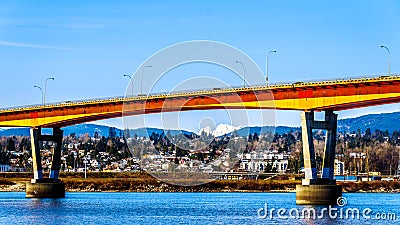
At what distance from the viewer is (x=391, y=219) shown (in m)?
90.6

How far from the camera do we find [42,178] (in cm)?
13838

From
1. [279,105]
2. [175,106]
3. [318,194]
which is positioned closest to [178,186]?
[175,106]

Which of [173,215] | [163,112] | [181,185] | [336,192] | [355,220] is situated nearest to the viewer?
[355,220]

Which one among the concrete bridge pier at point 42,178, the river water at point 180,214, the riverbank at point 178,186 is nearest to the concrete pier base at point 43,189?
the concrete bridge pier at point 42,178

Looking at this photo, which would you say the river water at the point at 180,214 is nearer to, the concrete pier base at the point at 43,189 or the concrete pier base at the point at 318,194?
the concrete pier base at the point at 318,194

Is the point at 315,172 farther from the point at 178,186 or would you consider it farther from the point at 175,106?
the point at 178,186

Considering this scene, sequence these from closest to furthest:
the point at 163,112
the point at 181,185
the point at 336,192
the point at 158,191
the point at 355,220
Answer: the point at 355,220 → the point at 336,192 → the point at 163,112 → the point at 158,191 → the point at 181,185

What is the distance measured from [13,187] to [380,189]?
72.0 meters

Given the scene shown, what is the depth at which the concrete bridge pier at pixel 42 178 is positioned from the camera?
446 ft

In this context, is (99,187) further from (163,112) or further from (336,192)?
(336,192)

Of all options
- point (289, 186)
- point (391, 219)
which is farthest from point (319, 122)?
point (289, 186)

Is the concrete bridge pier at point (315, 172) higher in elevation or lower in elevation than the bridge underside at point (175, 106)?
lower

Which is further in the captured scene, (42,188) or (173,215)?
(42,188)

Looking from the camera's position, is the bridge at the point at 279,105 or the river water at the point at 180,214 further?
the bridge at the point at 279,105
